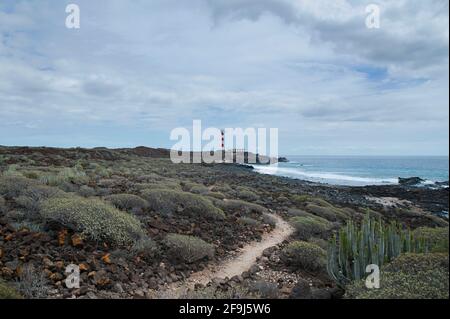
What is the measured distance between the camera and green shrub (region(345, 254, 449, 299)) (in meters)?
4.89

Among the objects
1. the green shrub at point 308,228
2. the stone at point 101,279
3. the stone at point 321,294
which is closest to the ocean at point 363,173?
the green shrub at point 308,228

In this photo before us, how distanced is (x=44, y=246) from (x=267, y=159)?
4149 inches

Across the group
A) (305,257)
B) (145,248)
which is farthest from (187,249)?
(305,257)

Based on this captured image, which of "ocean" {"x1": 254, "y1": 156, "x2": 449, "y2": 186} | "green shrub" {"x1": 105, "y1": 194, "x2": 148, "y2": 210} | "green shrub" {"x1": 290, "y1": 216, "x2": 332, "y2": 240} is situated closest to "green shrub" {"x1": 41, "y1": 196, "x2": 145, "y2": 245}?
"green shrub" {"x1": 105, "y1": 194, "x2": 148, "y2": 210}

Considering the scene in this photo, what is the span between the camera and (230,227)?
11.7 m

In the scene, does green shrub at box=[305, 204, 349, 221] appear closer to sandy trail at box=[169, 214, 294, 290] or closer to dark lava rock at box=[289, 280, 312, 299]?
sandy trail at box=[169, 214, 294, 290]

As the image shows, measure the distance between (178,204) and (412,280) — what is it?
27.8 feet

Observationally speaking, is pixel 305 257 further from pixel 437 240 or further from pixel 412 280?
pixel 412 280

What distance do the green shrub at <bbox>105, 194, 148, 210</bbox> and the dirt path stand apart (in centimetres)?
348

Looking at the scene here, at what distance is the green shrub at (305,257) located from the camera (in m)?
8.79

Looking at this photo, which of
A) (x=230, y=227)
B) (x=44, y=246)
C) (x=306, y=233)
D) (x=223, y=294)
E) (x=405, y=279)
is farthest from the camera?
(x=306, y=233)
